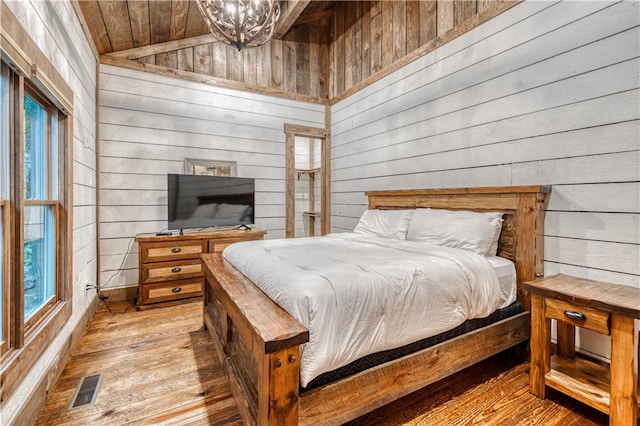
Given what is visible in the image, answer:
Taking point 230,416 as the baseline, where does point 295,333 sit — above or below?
above

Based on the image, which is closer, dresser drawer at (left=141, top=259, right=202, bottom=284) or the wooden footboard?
the wooden footboard

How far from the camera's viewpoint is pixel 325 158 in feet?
15.2

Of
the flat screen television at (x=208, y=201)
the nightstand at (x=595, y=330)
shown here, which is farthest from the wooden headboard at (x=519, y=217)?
the flat screen television at (x=208, y=201)

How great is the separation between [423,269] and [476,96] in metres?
1.79

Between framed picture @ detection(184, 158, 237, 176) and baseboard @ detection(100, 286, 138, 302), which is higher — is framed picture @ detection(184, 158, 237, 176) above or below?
above

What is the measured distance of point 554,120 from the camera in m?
2.07

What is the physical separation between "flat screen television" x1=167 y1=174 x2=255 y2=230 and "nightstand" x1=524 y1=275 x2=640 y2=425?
3.01 meters

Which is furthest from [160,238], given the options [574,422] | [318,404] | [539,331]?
[574,422]

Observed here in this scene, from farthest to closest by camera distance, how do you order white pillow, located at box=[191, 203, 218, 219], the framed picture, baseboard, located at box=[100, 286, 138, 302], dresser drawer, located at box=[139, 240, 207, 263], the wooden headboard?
1. the framed picture
2. white pillow, located at box=[191, 203, 218, 219]
3. baseboard, located at box=[100, 286, 138, 302]
4. dresser drawer, located at box=[139, 240, 207, 263]
5. the wooden headboard

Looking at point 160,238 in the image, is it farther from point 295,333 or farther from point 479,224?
point 479,224

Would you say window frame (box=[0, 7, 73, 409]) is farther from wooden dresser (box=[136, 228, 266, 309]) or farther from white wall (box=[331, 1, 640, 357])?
white wall (box=[331, 1, 640, 357])

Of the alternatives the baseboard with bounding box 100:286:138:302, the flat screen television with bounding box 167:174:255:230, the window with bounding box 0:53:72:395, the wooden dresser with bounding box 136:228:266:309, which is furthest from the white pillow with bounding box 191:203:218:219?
the window with bounding box 0:53:72:395

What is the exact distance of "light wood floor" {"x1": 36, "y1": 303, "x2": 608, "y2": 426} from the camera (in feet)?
5.02

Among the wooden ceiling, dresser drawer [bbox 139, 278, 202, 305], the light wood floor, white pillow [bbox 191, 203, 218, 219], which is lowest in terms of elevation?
the light wood floor
